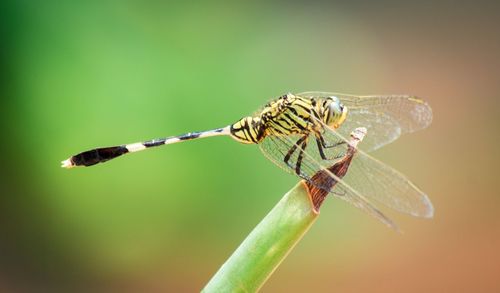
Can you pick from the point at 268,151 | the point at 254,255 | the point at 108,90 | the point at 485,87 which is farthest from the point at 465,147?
the point at 254,255

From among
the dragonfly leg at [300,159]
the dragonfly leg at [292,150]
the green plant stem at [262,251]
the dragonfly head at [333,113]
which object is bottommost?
the green plant stem at [262,251]

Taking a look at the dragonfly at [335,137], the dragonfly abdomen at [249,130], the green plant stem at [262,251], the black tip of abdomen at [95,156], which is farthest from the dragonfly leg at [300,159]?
the green plant stem at [262,251]

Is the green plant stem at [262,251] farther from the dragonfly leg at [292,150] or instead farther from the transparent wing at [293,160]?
the dragonfly leg at [292,150]

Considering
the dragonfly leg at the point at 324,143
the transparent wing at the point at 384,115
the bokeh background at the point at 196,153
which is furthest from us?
the bokeh background at the point at 196,153

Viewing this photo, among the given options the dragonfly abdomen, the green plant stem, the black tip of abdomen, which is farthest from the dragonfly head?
the green plant stem

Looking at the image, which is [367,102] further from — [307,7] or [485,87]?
[485,87]

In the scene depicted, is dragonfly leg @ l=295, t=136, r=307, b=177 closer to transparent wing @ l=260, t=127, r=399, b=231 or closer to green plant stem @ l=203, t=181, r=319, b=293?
transparent wing @ l=260, t=127, r=399, b=231
